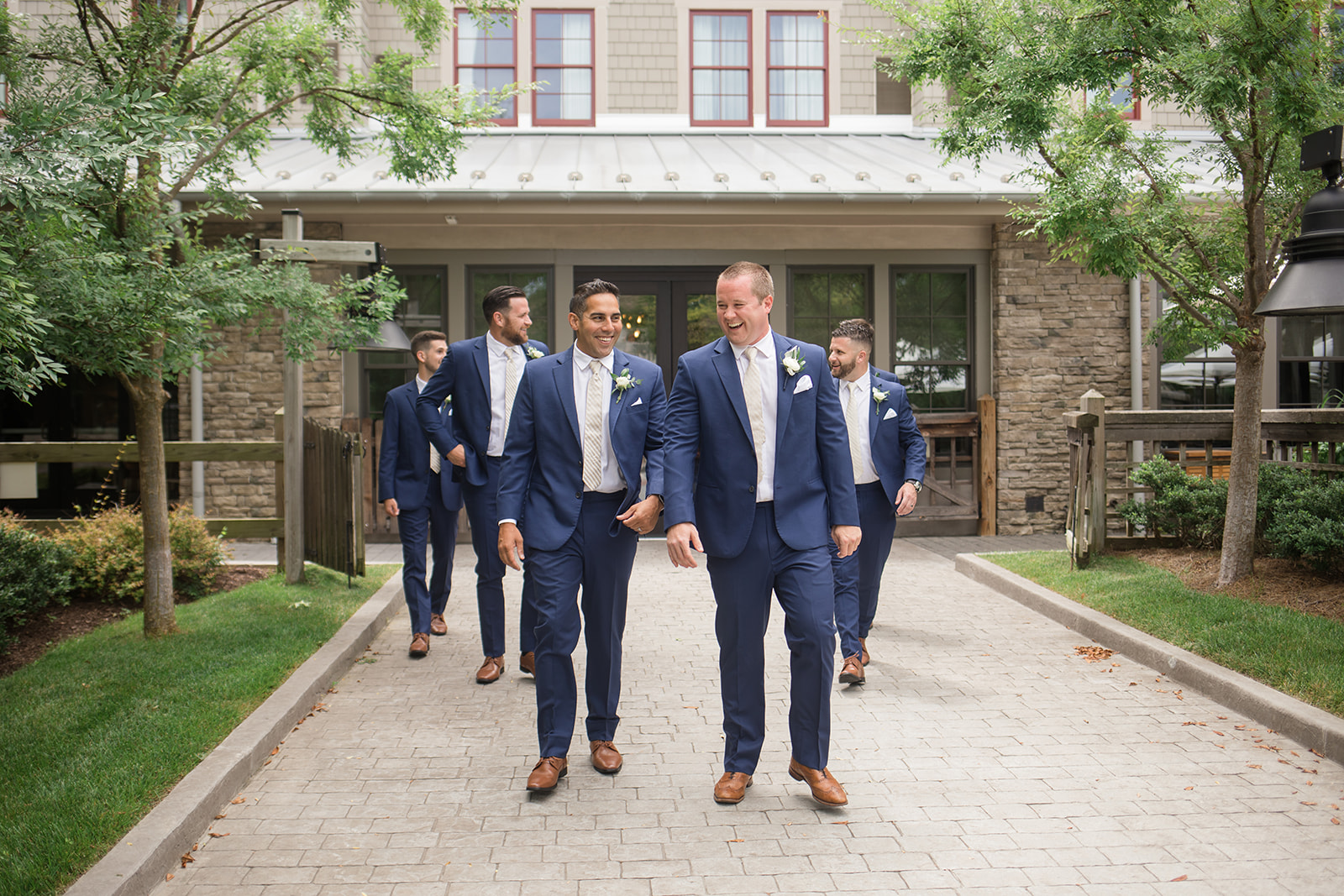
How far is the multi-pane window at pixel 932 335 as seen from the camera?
14.4 meters

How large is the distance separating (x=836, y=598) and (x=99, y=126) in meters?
4.49

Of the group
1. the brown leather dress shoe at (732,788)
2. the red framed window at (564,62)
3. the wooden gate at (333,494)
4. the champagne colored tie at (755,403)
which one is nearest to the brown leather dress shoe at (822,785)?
the brown leather dress shoe at (732,788)

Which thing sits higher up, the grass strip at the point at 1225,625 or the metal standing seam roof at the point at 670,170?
the metal standing seam roof at the point at 670,170

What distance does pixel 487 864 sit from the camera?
3.92m

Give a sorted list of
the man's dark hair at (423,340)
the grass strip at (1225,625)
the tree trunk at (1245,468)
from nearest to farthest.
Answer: the grass strip at (1225,625) < the man's dark hair at (423,340) < the tree trunk at (1245,468)

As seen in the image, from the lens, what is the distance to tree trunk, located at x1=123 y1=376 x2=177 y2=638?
7.10 metres

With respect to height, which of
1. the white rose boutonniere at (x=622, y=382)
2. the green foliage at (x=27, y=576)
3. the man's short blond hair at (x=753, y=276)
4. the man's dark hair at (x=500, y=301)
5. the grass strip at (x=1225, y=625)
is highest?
the man's dark hair at (x=500, y=301)

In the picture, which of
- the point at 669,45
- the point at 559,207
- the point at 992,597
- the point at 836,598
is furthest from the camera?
the point at 669,45

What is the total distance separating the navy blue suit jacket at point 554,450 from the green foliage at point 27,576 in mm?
4341

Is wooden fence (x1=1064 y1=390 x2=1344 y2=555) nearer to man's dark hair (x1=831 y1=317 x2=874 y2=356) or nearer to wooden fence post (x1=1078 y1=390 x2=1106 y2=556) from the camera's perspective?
wooden fence post (x1=1078 y1=390 x2=1106 y2=556)

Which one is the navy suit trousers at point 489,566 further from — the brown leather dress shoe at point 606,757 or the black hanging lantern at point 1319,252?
the black hanging lantern at point 1319,252

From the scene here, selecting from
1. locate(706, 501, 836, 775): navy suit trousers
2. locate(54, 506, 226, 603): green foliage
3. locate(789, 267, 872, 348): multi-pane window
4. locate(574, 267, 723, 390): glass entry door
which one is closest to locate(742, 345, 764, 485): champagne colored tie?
locate(706, 501, 836, 775): navy suit trousers

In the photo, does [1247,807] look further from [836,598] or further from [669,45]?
[669,45]

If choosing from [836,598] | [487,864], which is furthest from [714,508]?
[836,598]
